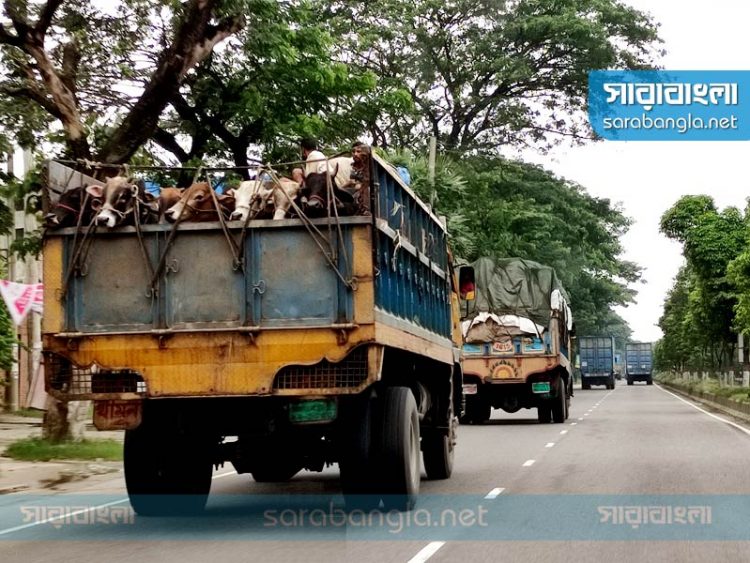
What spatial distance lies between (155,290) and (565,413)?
19.9 meters

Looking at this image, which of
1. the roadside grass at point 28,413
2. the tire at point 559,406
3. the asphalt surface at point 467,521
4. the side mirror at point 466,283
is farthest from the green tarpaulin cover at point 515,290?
the roadside grass at point 28,413

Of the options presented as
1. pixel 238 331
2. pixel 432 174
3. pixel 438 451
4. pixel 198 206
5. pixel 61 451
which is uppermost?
pixel 432 174

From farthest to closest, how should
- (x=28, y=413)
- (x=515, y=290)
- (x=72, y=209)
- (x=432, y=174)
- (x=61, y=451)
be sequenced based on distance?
(x=28, y=413), (x=432, y=174), (x=515, y=290), (x=61, y=451), (x=72, y=209)

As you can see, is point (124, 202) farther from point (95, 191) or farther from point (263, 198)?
point (263, 198)

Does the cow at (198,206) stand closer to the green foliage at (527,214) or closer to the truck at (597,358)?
the green foliage at (527,214)

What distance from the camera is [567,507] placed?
11430mm

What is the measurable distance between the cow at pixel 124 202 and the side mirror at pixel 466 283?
6.66m

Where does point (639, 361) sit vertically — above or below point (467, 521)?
above

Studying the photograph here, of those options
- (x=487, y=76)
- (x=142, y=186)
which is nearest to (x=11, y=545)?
(x=142, y=186)

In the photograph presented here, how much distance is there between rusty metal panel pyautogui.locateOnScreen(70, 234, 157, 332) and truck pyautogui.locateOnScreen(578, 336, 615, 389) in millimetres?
64675

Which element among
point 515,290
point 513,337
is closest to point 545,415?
point 513,337

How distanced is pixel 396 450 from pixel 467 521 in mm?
836

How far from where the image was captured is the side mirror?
1608 centimetres

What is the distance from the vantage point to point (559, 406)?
91.7 ft
